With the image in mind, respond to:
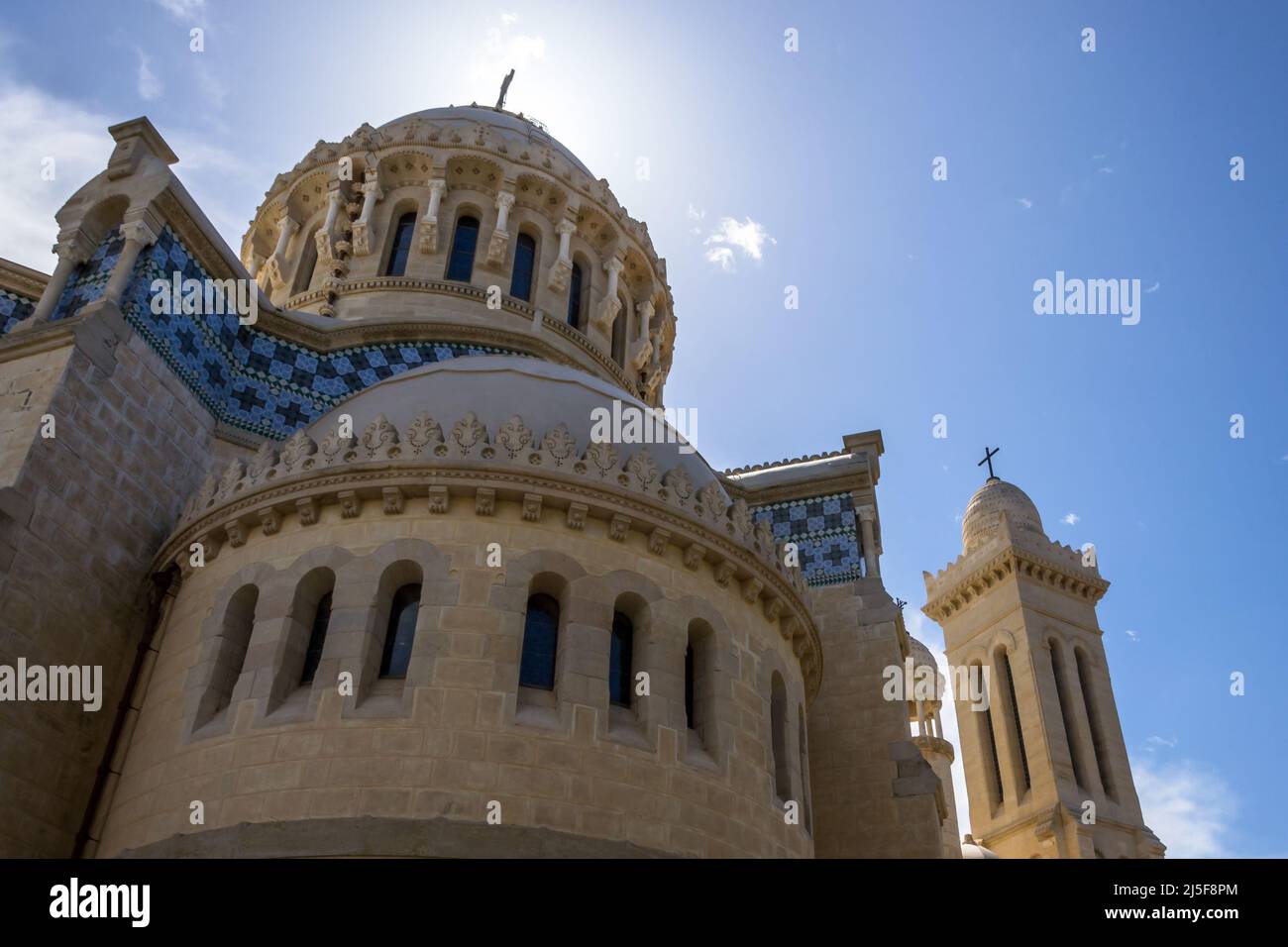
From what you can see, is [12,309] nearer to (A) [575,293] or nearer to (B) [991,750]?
(A) [575,293]

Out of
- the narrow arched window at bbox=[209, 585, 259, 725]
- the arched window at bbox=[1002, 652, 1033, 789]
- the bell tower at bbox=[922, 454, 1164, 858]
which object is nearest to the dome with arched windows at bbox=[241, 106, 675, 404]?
the narrow arched window at bbox=[209, 585, 259, 725]

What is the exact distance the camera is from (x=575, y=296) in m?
21.9

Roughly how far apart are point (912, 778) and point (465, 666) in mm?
7393

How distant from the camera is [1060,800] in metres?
31.1

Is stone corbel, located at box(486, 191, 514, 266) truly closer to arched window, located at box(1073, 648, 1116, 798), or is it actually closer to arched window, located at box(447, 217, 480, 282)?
arched window, located at box(447, 217, 480, 282)

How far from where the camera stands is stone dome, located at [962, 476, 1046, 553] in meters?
39.6

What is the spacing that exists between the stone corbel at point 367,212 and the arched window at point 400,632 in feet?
40.0

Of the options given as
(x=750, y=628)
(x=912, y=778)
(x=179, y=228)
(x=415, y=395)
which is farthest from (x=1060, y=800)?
(x=179, y=228)

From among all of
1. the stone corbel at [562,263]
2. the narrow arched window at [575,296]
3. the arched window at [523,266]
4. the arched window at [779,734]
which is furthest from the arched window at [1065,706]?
the arched window at [779,734]

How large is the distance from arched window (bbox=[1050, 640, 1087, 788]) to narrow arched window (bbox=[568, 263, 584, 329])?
22839 millimetres

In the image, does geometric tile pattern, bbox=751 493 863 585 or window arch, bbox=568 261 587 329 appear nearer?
geometric tile pattern, bbox=751 493 863 585
